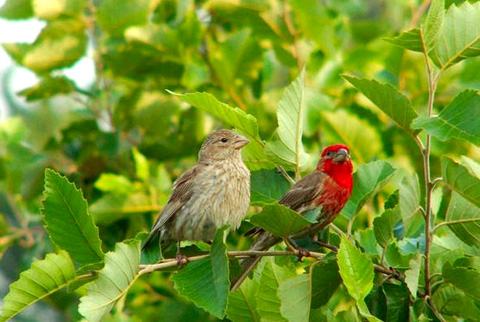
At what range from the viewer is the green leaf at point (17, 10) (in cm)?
723

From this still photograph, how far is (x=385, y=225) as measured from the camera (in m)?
4.03

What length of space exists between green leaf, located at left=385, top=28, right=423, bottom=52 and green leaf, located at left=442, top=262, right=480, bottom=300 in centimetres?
80

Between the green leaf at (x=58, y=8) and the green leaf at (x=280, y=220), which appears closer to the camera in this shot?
the green leaf at (x=280, y=220)

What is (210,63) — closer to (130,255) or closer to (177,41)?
(177,41)

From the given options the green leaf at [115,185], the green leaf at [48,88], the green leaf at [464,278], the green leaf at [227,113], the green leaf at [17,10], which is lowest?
the green leaf at [115,185]

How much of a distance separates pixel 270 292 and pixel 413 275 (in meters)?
0.51

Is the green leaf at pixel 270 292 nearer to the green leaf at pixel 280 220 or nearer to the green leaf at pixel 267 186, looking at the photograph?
the green leaf at pixel 280 220

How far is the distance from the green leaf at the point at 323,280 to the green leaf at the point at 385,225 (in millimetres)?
212

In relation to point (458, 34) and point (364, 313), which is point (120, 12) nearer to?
point (458, 34)

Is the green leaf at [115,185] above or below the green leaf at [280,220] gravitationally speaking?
below

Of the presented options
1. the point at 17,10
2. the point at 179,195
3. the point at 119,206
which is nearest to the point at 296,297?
the point at 179,195

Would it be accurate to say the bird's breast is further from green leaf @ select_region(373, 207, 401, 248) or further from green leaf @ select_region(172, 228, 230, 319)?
green leaf @ select_region(172, 228, 230, 319)

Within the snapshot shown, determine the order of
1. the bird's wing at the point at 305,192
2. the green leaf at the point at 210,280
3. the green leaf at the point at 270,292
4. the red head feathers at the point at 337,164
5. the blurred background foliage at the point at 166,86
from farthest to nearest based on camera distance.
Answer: the blurred background foliage at the point at 166,86 < the red head feathers at the point at 337,164 < the bird's wing at the point at 305,192 < the green leaf at the point at 270,292 < the green leaf at the point at 210,280

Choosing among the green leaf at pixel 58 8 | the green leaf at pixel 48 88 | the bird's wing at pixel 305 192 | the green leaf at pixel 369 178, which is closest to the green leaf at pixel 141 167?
the green leaf at pixel 48 88
